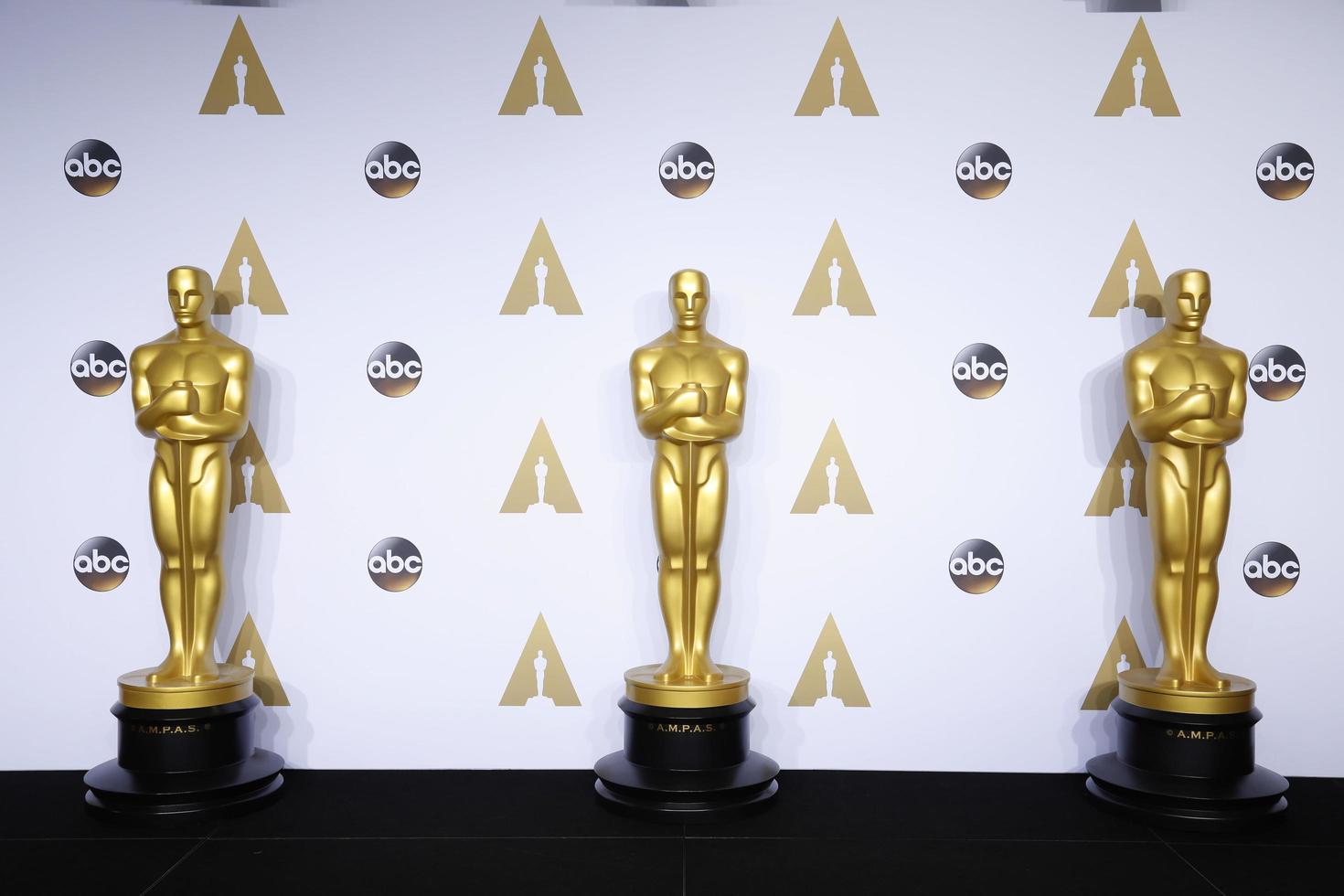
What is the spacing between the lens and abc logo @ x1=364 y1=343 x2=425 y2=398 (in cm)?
334

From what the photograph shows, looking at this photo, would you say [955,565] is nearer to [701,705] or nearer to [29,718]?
[701,705]

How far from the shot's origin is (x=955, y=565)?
3.31 meters

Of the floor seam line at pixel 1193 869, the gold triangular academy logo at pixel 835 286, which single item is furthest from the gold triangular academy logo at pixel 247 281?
the floor seam line at pixel 1193 869

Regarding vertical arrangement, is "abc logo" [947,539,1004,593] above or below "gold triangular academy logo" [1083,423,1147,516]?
below

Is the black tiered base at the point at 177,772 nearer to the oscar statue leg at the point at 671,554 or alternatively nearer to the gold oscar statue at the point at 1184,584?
the oscar statue leg at the point at 671,554

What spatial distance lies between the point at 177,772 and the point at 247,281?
159 centimetres

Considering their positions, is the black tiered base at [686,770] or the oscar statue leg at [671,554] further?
the oscar statue leg at [671,554]

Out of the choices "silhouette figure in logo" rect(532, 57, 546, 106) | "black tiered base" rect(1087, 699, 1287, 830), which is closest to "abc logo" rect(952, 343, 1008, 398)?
"black tiered base" rect(1087, 699, 1287, 830)

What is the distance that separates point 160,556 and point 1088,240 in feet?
10.9

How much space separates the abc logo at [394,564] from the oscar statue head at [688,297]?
1212mm

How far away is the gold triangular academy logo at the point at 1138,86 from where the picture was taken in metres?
3.28

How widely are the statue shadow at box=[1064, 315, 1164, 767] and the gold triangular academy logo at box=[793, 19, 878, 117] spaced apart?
3.78 ft

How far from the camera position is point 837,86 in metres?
3.31

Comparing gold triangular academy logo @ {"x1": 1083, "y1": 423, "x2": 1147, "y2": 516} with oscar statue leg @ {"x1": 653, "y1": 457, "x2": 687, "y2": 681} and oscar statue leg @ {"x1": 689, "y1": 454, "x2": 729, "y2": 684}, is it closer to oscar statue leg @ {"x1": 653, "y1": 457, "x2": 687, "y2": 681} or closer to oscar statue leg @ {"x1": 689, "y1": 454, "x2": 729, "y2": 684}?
oscar statue leg @ {"x1": 689, "y1": 454, "x2": 729, "y2": 684}
